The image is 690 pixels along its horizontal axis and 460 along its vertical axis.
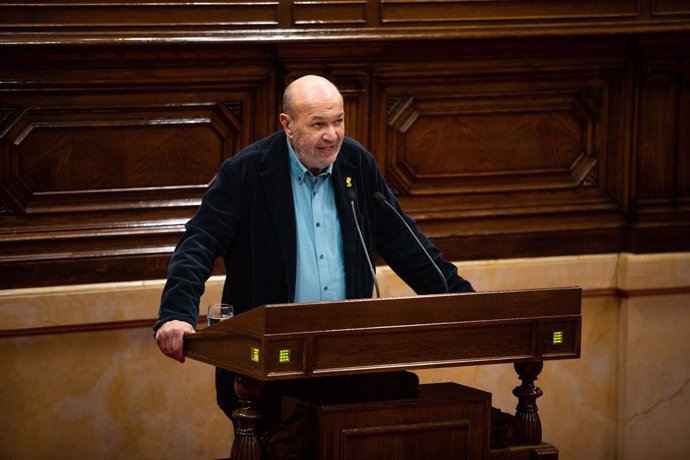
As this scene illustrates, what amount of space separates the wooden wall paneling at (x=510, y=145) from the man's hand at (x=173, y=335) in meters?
2.07

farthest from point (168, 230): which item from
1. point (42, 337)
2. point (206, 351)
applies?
point (206, 351)

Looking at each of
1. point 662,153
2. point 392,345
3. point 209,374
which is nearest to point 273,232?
point 392,345

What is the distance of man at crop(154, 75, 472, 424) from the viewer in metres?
4.13

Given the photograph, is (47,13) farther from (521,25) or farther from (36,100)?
(521,25)

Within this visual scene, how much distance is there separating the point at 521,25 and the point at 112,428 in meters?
2.35

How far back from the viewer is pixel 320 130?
4129 millimetres

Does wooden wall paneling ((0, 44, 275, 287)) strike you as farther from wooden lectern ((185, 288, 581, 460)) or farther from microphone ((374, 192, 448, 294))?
wooden lectern ((185, 288, 581, 460))

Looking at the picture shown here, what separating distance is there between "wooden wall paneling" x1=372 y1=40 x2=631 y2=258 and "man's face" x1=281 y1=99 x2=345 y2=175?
158 centimetres

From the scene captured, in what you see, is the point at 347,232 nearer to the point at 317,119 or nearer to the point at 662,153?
the point at 317,119

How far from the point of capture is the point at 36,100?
521 cm

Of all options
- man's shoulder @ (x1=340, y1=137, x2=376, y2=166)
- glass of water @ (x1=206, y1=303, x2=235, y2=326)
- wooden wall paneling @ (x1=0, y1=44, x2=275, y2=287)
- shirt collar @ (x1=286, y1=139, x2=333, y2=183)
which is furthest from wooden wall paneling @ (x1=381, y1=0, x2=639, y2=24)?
glass of water @ (x1=206, y1=303, x2=235, y2=326)

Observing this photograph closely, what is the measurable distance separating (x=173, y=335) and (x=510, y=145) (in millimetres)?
2546

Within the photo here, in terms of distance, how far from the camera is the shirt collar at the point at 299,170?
422 centimetres

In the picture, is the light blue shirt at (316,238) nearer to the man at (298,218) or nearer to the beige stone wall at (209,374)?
the man at (298,218)
